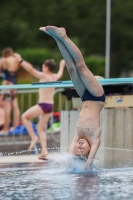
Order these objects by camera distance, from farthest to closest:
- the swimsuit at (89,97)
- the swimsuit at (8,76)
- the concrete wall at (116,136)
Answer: the swimsuit at (8,76)
the concrete wall at (116,136)
the swimsuit at (89,97)

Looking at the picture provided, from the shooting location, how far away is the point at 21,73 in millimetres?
33719

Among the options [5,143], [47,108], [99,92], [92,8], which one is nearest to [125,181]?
[99,92]

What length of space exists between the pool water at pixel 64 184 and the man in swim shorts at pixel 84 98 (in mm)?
293

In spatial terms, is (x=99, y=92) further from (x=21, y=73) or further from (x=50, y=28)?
(x=21, y=73)

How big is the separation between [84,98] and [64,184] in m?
1.98

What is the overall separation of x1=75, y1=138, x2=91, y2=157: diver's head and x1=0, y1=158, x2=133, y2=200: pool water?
206 mm

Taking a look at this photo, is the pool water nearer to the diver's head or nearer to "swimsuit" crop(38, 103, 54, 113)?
the diver's head

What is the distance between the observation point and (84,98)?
8859 mm

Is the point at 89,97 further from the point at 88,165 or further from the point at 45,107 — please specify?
the point at 45,107

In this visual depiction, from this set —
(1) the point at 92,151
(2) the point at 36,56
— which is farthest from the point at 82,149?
(2) the point at 36,56

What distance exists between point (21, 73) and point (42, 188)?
1064 inches

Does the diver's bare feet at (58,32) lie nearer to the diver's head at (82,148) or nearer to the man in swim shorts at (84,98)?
the man in swim shorts at (84,98)

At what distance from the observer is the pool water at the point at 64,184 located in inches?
247

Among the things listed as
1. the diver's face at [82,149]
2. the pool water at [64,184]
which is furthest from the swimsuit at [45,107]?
the diver's face at [82,149]
